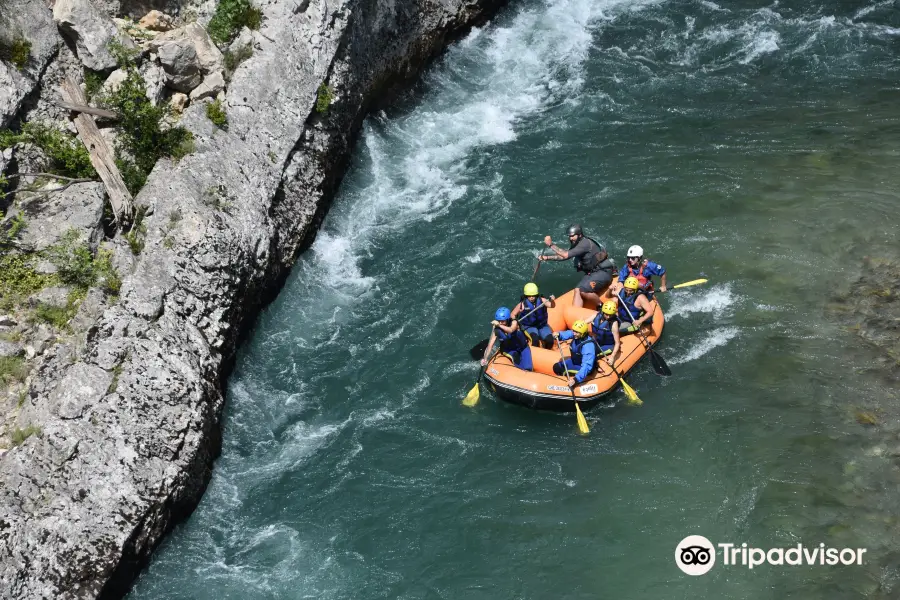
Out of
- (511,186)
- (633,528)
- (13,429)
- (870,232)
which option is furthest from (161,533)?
(870,232)

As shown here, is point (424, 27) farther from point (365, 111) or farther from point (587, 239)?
point (587, 239)

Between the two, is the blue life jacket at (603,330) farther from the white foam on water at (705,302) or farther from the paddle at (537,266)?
the paddle at (537,266)

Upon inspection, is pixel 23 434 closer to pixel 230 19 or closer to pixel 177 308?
pixel 177 308

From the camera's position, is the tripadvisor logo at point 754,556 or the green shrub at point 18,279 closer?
the tripadvisor logo at point 754,556

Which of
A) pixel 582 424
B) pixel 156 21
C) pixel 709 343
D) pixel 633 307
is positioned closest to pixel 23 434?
pixel 582 424

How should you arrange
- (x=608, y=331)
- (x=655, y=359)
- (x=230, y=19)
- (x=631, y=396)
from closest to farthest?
(x=631, y=396)
(x=608, y=331)
(x=655, y=359)
(x=230, y=19)

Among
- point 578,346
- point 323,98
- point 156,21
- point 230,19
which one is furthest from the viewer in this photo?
point 323,98

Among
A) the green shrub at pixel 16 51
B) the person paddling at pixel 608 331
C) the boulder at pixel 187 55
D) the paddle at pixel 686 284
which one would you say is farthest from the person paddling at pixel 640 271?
the green shrub at pixel 16 51

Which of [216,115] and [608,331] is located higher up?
[216,115]
